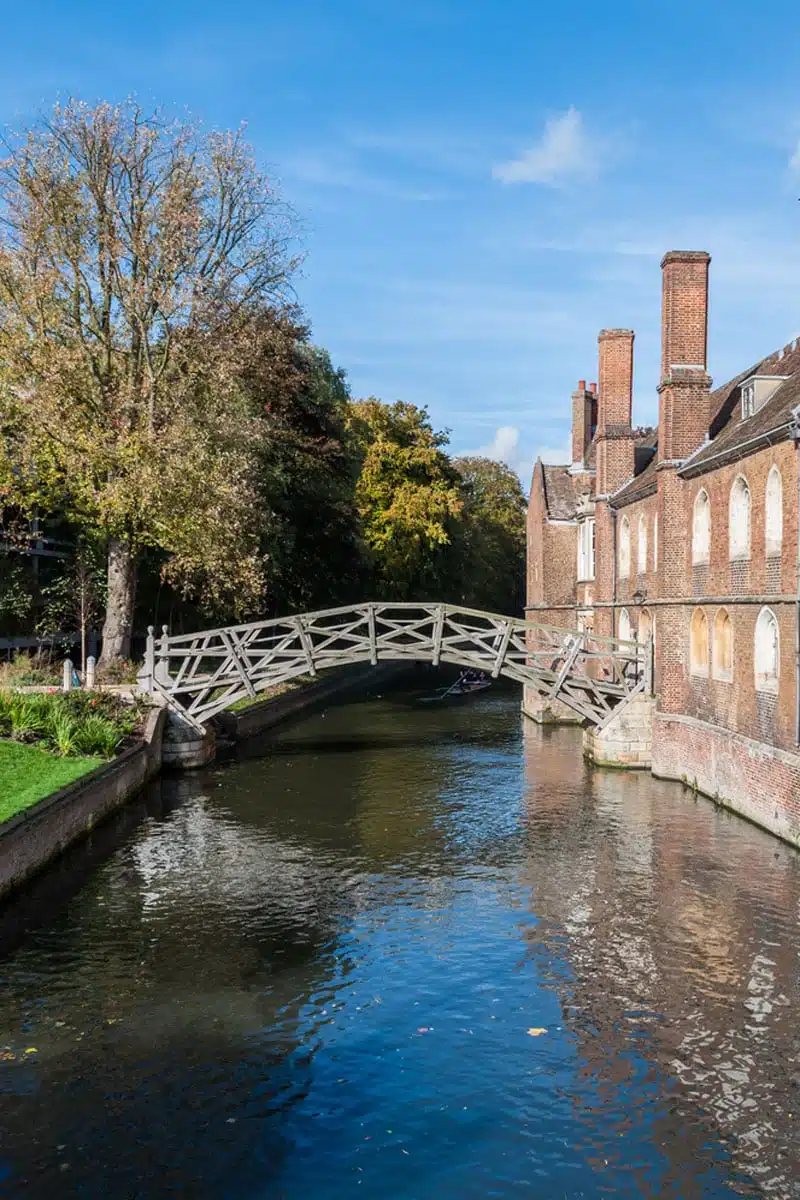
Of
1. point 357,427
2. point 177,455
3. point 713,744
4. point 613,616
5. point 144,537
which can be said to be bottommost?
point 713,744

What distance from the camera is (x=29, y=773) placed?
17891 mm

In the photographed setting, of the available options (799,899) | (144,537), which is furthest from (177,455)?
(799,899)

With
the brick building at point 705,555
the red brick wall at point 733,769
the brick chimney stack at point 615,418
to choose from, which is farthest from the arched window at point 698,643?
the brick chimney stack at point 615,418

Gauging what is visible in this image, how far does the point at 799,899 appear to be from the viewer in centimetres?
1454

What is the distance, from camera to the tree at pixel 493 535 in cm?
6781

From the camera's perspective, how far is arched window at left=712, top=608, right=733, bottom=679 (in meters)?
21.1

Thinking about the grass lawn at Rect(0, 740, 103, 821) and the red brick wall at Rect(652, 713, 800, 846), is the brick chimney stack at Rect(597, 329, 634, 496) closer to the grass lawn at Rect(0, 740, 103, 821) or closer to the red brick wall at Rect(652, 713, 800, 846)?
the red brick wall at Rect(652, 713, 800, 846)

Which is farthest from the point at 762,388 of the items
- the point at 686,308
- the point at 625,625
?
the point at 625,625

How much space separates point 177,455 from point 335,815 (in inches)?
466

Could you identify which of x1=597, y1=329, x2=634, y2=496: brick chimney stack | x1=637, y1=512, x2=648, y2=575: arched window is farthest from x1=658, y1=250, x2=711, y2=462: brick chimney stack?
x1=597, y1=329, x2=634, y2=496: brick chimney stack

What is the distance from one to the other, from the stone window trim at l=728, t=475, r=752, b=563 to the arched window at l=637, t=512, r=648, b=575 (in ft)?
22.5

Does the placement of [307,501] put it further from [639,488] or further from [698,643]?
[698,643]

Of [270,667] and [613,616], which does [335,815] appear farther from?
[613,616]

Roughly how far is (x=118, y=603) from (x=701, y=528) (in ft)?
55.3
